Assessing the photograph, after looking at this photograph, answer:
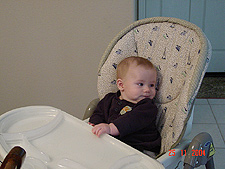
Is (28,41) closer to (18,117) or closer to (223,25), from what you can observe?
(18,117)

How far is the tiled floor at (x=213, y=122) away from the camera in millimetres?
1819

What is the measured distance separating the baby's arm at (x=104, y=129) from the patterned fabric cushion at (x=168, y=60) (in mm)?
197

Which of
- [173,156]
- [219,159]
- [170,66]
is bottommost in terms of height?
[219,159]

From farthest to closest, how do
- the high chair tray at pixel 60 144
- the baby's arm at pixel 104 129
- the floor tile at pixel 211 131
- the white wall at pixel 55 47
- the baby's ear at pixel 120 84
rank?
the floor tile at pixel 211 131, the white wall at pixel 55 47, the baby's ear at pixel 120 84, the baby's arm at pixel 104 129, the high chair tray at pixel 60 144

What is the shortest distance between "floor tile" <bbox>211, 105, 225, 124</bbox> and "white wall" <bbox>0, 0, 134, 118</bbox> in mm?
994

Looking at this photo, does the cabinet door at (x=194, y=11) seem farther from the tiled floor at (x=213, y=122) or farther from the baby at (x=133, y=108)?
the baby at (x=133, y=108)

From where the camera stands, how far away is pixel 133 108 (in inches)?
43.6

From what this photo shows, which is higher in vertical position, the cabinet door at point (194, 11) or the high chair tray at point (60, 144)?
the cabinet door at point (194, 11)

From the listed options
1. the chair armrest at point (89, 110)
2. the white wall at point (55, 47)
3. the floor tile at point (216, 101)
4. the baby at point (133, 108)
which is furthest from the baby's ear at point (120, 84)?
the floor tile at point (216, 101)

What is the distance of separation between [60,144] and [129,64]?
1.46 feet

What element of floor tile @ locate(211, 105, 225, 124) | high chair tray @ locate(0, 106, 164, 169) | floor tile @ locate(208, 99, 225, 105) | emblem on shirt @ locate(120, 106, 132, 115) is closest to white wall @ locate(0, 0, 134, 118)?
emblem on shirt @ locate(120, 106, 132, 115)

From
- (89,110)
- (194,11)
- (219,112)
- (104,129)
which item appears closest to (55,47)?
(89,110)

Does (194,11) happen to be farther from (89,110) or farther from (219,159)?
(89,110)

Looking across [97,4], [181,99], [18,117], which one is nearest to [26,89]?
[97,4]
